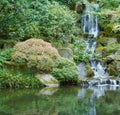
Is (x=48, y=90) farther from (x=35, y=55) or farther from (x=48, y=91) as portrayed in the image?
(x=35, y=55)

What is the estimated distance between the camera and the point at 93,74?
18.2 m

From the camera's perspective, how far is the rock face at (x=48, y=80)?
15459 millimetres

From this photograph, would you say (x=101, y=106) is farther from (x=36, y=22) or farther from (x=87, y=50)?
(x=87, y=50)

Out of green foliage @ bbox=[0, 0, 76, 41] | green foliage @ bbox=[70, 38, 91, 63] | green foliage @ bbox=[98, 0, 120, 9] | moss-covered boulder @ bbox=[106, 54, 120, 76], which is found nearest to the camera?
green foliage @ bbox=[0, 0, 76, 41]

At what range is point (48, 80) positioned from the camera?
51.7 feet

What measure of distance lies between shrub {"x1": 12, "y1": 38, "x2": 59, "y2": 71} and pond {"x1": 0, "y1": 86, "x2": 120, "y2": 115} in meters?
1.92

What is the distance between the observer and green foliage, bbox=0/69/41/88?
47.5ft

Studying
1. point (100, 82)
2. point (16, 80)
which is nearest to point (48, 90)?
point (16, 80)

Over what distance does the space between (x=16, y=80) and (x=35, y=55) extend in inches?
66.9

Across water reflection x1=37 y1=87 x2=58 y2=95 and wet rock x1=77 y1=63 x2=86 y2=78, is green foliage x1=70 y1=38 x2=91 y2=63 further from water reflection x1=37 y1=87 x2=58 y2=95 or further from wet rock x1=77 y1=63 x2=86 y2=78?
water reflection x1=37 y1=87 x2=58 y2=95

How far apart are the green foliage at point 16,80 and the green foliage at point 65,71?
118cm

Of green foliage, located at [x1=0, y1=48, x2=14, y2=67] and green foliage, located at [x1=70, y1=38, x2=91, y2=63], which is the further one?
green foliage, located at [x1=70, y1=38, x2=91, y2=63]

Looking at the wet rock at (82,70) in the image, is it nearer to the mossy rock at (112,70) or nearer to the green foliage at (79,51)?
the green foliage at (79,51)

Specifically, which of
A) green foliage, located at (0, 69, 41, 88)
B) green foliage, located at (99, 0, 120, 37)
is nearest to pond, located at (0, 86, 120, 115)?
green foliage, located at (0, 69, 41, 88)
